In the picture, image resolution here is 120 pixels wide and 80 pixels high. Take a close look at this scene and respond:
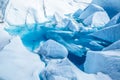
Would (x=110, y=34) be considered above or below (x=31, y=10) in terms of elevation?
above

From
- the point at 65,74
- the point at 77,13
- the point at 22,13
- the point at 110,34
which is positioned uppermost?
the point at 65,74

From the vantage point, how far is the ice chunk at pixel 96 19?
5.86 m

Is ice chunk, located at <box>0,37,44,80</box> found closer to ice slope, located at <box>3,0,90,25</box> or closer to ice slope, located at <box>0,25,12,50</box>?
ice slope, located at <box>0,25,12,50</box>

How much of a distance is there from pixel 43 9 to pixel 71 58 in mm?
2854

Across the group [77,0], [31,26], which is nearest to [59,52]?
[31,26]

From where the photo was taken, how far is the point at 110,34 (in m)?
4.69

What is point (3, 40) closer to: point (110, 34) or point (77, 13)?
point (110, 34)

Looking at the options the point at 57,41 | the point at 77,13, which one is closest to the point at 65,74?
the point at 57,41

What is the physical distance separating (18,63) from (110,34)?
230 centimetres

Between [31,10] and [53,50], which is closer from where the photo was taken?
[53,50]

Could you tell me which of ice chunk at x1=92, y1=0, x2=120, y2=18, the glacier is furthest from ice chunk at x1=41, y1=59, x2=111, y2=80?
ice chunk at x1=92, y1=0, x2=120, y2=18

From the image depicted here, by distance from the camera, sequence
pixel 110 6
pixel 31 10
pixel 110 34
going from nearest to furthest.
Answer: pixel 110 34, pixel 31 10, pixel 110 6

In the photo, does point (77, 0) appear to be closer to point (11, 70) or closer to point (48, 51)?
point (48, 51)

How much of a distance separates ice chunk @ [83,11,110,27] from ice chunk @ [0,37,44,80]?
2.60m
